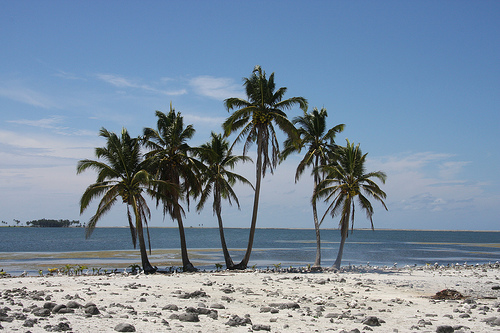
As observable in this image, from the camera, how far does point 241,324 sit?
1042 centimetres

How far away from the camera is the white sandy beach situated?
33.2 ft

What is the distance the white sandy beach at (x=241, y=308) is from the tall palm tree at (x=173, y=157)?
8684 mm

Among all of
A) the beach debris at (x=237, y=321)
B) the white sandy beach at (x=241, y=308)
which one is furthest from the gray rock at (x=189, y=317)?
the beach debris at (x=237, y=321)

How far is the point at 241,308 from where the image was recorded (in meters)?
12.9

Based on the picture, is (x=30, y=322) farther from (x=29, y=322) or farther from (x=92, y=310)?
(x=92, y=310)

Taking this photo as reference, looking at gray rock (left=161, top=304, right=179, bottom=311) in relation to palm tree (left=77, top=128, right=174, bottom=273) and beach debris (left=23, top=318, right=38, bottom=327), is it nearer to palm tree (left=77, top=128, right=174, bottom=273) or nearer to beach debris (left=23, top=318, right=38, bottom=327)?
beach debris (left=23, top=318, right=38, bottom=327)

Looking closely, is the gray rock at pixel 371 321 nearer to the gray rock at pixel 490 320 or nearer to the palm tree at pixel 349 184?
the gray rock at pixel 490 320

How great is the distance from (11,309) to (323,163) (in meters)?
23.7

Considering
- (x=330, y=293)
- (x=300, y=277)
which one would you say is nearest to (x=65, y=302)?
(x=330, y=293)

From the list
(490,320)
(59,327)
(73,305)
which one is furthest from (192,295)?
(490,320)

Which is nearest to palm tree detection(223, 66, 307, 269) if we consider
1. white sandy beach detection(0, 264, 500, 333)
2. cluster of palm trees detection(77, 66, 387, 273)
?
cluster of palm trees detection(77, 66, 387, 273)

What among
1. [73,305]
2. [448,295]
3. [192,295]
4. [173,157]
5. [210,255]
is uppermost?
[173,157]

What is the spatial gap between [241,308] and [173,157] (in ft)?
51.7

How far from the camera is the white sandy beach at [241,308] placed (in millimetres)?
10109
